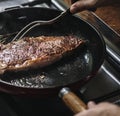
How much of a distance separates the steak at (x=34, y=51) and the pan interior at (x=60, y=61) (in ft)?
0.10

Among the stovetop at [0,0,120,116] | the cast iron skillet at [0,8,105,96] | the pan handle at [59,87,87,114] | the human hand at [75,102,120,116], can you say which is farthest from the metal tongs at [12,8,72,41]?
the human hand at [75,102,120,116]

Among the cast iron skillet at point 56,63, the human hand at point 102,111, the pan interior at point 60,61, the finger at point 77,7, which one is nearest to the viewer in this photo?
the human hand at point 102,111

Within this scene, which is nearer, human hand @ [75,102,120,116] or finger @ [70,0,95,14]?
human hand @ [75,102,120,116]

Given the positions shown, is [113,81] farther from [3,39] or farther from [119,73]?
[3,39]

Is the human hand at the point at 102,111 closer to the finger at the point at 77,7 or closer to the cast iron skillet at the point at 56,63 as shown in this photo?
the cast iron skillet at the point at 56,63

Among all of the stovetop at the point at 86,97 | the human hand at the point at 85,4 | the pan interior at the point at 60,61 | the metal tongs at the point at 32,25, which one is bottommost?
the stovetop at the point at 86,97

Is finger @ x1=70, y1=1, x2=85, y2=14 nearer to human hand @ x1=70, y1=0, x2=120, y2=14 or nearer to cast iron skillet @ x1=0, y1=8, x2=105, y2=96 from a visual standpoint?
human hand @ x1=70, y1=0, x2=120, y2=14

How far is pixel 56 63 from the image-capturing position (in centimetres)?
140

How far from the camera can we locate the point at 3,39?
4.96ft

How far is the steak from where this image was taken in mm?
1334

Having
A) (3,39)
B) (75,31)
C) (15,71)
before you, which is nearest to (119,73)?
A: (75,31)

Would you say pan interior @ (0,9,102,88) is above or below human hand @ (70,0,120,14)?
below

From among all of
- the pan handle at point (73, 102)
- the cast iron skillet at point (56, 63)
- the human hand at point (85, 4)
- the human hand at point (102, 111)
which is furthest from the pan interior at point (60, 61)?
the human hand at point (102, 111)

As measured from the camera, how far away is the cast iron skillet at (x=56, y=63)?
1.15m
